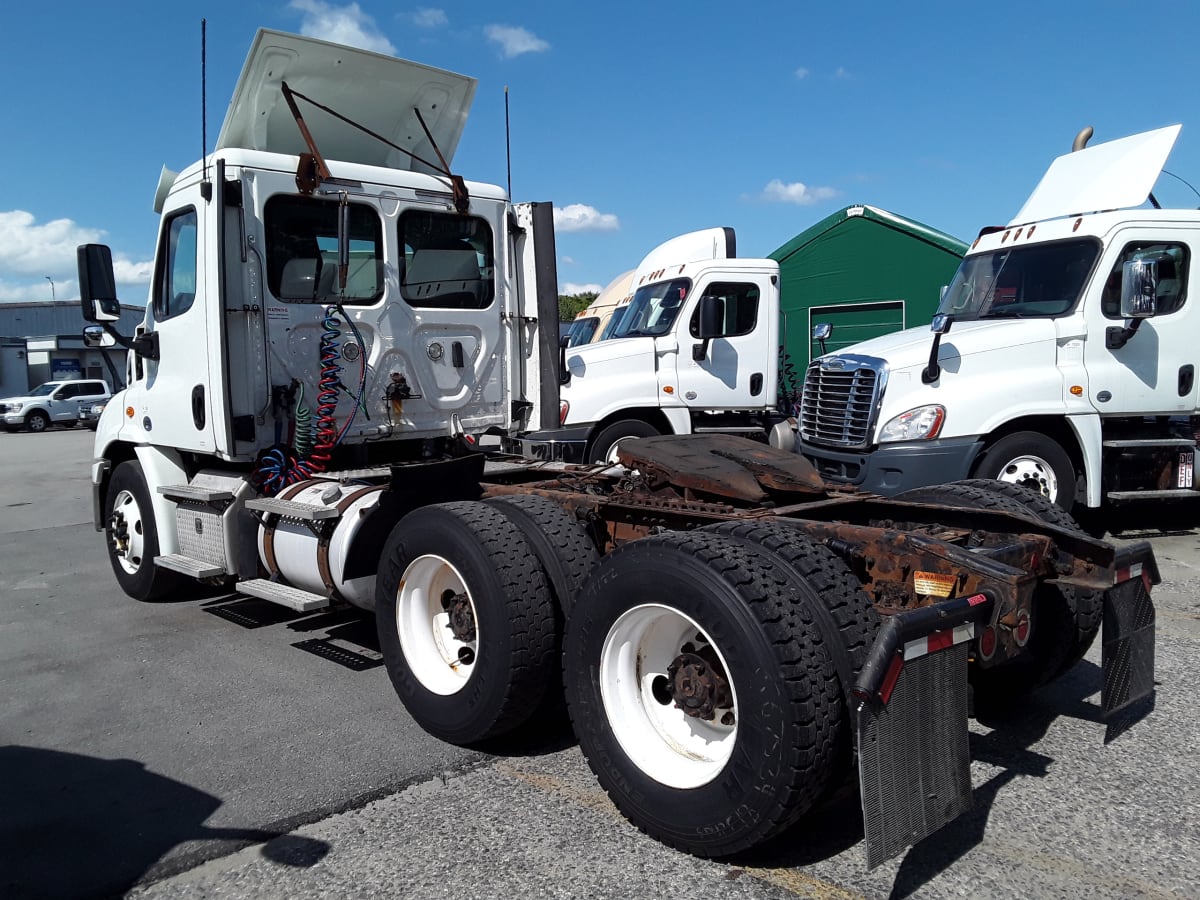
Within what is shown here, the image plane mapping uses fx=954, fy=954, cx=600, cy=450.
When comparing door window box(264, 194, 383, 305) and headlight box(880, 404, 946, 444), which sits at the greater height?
door window box(264, 194, 383, 305)

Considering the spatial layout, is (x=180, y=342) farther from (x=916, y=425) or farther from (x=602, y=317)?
(x=602, y=317)

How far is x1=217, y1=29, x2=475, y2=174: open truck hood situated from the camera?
19.7 feet

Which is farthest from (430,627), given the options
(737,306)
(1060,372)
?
(737,306)

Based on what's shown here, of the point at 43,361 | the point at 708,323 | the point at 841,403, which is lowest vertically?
the point at 841,403

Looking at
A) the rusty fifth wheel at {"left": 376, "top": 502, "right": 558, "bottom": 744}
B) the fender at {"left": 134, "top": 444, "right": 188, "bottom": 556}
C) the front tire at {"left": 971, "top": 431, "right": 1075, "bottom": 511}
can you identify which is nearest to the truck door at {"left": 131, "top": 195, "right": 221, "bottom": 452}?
the fender at {"left": 134, "top": 444, "right": 188, "bottom": 556}

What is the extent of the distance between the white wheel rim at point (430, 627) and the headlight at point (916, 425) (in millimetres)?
4809

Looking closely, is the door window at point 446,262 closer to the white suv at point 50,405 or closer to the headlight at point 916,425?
the headlight at point 916,425

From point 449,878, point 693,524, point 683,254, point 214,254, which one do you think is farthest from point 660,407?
point 449,878

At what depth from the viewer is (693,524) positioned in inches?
163

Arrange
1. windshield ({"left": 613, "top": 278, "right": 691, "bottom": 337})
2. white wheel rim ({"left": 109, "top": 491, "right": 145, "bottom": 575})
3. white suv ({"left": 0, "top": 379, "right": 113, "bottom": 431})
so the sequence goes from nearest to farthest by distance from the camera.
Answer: white wheel rim ({"left": 109, "top": 491, "right": 145, "bottom": 575}) → windshield ({"left": 613, "top": 278, "right": 691, "bottom": 337}) → white suv ({"left": 0, "top": 379, "right": 113, "bottom": 431})

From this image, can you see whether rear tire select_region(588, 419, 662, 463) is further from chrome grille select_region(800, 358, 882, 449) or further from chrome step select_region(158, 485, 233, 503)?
chrome step select_region(158, 485, 233, 503)

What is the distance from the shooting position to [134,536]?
7.03 metres

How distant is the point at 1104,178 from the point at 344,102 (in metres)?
6.85

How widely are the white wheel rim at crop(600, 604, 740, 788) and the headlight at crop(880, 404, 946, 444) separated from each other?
5073 millimetres
